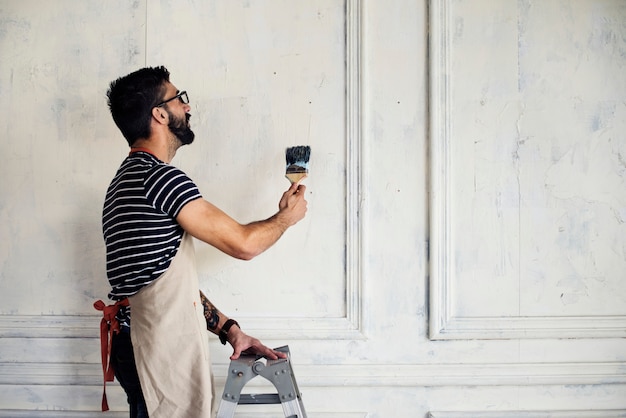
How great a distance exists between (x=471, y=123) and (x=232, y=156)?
0.84 m

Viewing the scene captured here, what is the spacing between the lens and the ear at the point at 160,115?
1.57 m

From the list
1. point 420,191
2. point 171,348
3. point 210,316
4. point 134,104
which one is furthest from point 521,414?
point 134,104

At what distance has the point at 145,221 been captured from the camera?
55.4 inches

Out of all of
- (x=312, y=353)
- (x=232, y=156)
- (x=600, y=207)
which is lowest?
(x=312, y=353)

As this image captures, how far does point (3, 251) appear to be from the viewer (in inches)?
78.3

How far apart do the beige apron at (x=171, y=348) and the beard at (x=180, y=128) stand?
0.37 m

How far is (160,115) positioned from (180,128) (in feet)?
0.23

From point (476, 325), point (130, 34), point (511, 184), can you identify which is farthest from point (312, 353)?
point (130, 34)

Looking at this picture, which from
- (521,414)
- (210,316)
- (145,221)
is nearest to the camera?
(145,221)

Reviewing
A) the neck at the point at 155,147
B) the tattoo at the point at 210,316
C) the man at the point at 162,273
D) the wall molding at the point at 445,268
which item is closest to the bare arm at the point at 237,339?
the tattoo at the point at 210,316

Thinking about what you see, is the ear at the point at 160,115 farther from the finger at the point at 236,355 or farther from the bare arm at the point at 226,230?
the finger at the point at 236,355

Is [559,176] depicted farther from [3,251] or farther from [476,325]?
[3,251]

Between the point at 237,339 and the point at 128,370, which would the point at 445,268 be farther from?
the point at 128,370

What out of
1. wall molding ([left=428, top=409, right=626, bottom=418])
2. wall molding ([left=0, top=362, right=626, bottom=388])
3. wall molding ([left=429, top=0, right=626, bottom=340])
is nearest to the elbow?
wall molding ([left=0, top=362, right=626, bottom=388])
